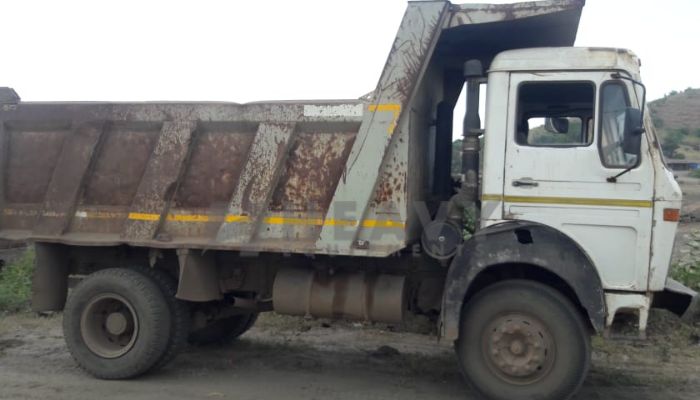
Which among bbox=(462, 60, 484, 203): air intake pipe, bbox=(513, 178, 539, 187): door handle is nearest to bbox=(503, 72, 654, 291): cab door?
bbox=(513, 178, 539, 187): door handle

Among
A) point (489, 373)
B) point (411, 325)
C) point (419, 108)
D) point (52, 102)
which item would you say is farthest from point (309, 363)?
point (52, 102)

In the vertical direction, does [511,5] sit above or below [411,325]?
above

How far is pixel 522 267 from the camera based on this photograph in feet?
17.8

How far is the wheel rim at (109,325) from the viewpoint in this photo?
614 cm

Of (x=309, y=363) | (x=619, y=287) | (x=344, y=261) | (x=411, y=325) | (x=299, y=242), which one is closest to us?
(x=619, y=287)

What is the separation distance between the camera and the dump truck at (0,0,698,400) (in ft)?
16.6

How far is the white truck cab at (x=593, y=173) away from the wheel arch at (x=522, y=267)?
0.32 feet

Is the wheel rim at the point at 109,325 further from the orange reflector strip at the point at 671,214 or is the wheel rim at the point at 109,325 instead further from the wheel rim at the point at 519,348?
the orange reflector strip at the point at 671,214

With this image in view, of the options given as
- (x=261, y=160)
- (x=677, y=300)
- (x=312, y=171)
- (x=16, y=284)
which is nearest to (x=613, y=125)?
(x=677, y=300)

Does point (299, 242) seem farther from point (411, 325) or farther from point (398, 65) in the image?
point (411, 325)

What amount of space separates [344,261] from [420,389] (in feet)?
4.49

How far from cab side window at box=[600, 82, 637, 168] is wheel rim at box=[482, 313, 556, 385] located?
1.43 m

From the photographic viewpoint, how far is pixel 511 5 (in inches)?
207

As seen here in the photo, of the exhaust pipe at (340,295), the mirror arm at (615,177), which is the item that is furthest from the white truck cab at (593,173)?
the exhaust pipe at (340,295)
